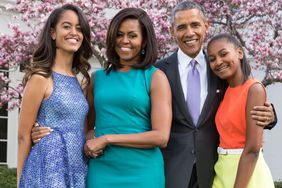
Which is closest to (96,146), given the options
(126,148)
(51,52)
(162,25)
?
(126,148)

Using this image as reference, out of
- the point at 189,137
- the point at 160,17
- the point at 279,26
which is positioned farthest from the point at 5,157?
the point at 189,137

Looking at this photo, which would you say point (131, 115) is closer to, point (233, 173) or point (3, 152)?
point (233, 173)

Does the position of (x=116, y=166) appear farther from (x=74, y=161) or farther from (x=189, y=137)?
(x=189, y=137)

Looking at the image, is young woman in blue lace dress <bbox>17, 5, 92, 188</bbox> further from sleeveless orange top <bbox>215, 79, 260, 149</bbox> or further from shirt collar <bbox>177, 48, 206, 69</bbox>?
sleeveless orange top <bbox>215, 79, 260, 149</bbox>

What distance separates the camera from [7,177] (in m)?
9.80

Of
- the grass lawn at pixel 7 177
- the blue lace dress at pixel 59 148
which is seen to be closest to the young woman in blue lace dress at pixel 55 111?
the blue lace dress at pixel 59 148

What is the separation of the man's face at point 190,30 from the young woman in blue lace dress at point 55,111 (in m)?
0.76

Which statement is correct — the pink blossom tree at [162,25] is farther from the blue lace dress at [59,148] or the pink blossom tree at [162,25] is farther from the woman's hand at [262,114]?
the woman's hand at [262,114]

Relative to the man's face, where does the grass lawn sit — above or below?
below

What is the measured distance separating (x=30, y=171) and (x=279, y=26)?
6.44 meters

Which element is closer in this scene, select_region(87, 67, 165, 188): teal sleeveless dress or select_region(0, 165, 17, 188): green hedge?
select_region(87, 67, 165, 188): teal sleeveless dress

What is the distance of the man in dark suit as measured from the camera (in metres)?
4.34

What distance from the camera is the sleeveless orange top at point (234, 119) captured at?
4.07 m

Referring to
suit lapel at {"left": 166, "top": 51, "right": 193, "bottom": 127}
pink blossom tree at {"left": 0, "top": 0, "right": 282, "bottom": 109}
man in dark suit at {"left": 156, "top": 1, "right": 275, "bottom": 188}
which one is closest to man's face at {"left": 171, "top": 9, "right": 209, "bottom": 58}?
man in dark suit at {"left": 156, "top": 1, "right": 275, "bottom": 188}
